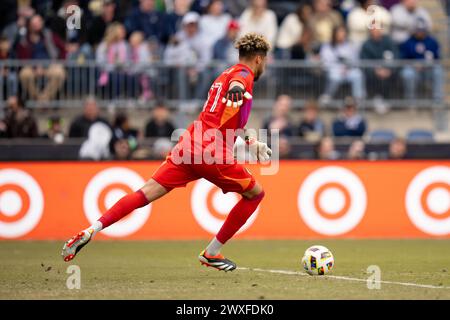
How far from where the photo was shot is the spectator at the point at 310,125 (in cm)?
1945

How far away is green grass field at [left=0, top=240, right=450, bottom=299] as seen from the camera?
9305mm

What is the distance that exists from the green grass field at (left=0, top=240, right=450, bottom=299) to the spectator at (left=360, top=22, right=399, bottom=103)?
5715mm

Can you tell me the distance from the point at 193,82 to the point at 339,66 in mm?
3129

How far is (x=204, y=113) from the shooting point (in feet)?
35.4

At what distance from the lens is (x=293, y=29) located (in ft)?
70.1

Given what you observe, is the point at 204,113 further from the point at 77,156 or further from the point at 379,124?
the point at 379,124

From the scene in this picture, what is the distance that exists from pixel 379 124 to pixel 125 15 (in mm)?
6144

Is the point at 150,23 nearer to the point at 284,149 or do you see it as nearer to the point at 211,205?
the point at 284,149

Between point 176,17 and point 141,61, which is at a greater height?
point 176,17

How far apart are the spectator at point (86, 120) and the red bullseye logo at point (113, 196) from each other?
6.05ft

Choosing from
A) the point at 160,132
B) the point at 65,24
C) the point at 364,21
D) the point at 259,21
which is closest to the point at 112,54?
the point at 65,24

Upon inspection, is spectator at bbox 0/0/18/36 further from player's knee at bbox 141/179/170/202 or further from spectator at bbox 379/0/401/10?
player's knee at bbox 141/179/170/202

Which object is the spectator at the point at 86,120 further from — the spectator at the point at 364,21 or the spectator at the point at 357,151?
the spectator at the point at 364,21
